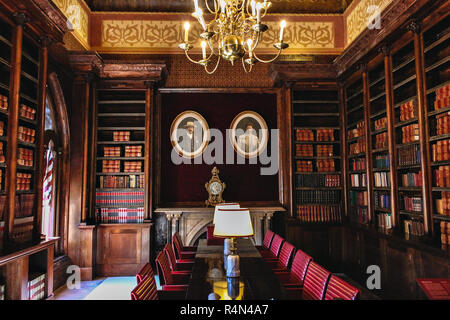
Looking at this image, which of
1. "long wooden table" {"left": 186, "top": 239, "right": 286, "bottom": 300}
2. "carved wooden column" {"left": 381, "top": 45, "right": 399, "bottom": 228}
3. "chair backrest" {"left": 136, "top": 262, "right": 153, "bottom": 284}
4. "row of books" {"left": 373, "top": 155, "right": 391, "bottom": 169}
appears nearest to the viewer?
"chair backrest" {"left": 136, "top": 262, "right": 153, "bottom": 284}

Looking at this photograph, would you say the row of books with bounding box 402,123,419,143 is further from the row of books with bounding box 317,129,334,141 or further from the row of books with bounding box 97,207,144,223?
the row of books with bounding box 97,207,144,223

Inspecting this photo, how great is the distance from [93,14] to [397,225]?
610 cm

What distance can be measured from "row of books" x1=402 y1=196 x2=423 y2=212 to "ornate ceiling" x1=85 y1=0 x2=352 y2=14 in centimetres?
386

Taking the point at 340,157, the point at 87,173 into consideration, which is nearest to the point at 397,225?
the point at 340,157

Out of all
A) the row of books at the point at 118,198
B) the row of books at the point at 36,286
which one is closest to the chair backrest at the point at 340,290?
the row of books at the point at 36,286

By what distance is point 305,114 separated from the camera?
223 inches

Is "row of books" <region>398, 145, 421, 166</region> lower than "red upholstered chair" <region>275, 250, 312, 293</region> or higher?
higher

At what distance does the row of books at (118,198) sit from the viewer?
17.9 ft

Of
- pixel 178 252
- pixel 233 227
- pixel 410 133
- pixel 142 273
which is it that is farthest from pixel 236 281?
pixel 410 133

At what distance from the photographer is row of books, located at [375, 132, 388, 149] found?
4.41 meters

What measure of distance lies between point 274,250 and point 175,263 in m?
1.31

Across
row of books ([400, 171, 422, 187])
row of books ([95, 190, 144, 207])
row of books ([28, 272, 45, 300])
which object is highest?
row of books ([400, 171, 422, 187])

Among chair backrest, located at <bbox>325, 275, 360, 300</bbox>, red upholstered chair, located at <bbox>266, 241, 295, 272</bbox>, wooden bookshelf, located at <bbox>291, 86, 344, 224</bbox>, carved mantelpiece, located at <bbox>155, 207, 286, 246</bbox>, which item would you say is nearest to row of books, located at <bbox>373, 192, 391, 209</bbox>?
wooden bookshelf, located at <bbox>291, 86, 344, 224</bbox>

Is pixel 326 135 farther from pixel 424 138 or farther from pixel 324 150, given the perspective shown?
pixel 424 138
